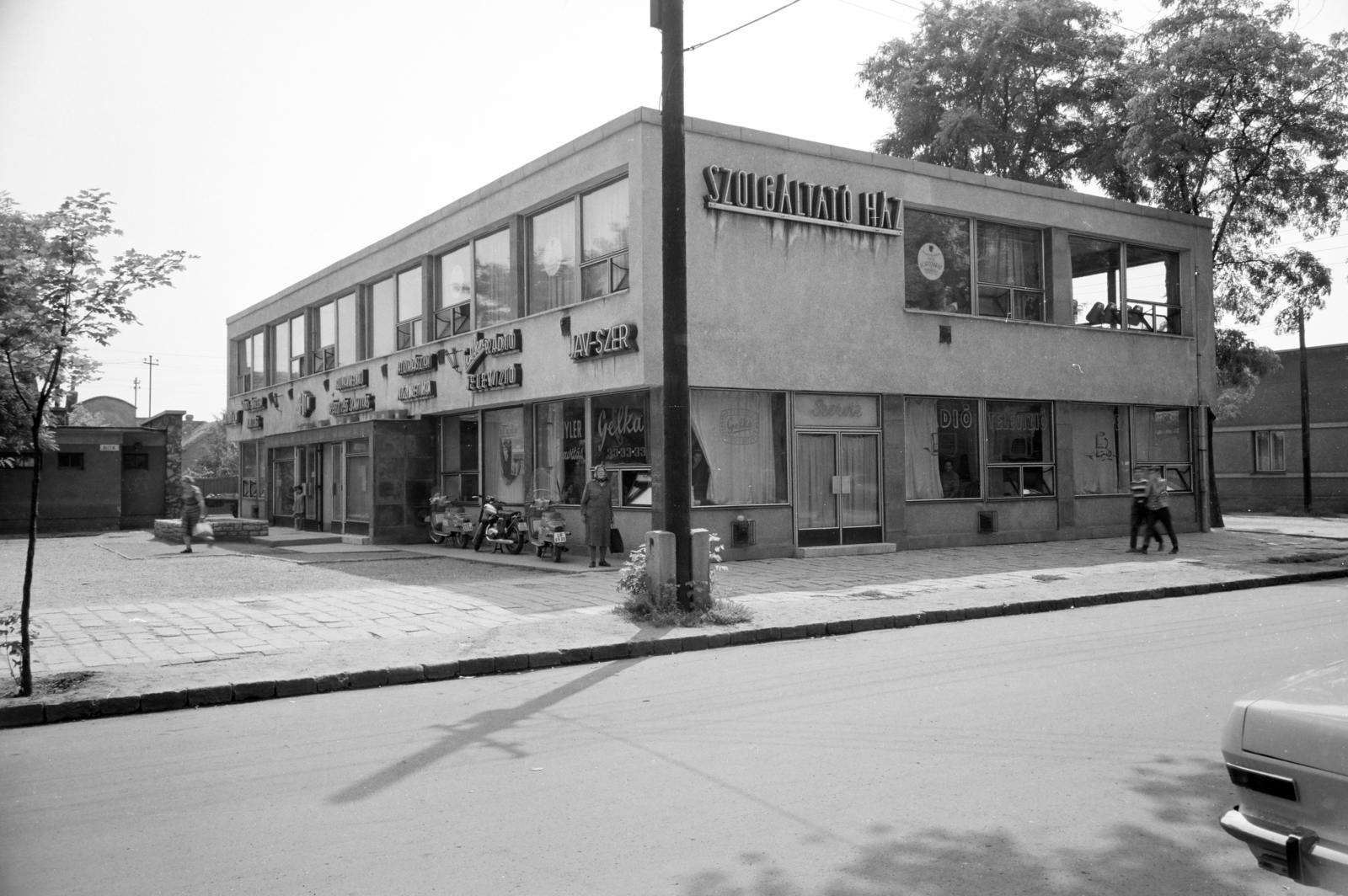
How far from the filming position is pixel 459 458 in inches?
934

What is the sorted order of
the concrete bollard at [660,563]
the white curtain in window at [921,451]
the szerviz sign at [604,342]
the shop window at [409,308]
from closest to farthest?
1. the concrete bollard at [660,563]
2. the szerviz sign at [604,342]
3. the white curtain in window at [921,451]
4. the shop window at [409,308]

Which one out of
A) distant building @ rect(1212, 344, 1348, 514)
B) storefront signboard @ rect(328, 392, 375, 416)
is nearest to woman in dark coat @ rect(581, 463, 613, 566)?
storefront signboard @ rect(328, 392, 375, 416)

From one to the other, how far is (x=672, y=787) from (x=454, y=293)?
19461mm

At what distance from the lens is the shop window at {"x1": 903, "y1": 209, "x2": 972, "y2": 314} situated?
20203 millimetres

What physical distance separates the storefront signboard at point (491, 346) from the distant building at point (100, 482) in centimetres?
1610

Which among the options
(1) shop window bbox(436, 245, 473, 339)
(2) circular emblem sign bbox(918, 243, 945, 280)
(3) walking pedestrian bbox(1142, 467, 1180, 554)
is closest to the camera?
(3) walking pedestrian bbox(1142, 467, 1180, 554)

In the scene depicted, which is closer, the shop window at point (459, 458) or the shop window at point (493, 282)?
the shop window at point (493, 282)

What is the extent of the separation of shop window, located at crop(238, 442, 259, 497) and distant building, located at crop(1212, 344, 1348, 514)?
3552 cm

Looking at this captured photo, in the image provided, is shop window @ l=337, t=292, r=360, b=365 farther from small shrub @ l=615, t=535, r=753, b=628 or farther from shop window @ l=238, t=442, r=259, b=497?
small shrub @ l=615, t=535, r=753, b=628

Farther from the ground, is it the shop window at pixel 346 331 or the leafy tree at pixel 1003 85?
the leafy tree at pixel 1003 85

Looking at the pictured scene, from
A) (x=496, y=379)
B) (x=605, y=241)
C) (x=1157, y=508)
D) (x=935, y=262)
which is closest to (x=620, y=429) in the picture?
(x=605, y=241)

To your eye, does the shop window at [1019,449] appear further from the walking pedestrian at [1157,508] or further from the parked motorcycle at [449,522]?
the parked motorcycle at [449,522]

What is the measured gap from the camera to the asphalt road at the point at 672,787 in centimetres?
431

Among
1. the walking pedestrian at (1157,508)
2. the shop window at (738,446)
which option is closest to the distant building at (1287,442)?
the walking pedestrian at (1157,508)
